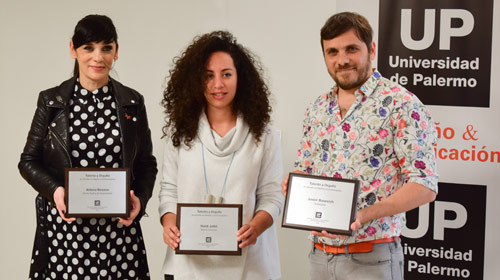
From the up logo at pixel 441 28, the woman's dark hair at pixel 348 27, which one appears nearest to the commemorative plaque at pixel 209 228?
the woman's dark hair at pixel 348 27

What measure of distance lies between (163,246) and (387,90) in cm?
268

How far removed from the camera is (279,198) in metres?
3.03

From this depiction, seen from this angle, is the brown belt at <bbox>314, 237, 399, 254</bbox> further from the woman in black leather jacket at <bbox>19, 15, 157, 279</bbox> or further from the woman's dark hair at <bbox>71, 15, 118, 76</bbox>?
the woman's dark hair at <bbox>71, 15, 118, 76</bbox>

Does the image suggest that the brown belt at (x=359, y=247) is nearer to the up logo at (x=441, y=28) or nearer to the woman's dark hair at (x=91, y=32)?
the woman's dark hair at (x=91, y=32)

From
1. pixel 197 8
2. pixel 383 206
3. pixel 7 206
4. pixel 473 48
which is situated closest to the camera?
pixel 383 206

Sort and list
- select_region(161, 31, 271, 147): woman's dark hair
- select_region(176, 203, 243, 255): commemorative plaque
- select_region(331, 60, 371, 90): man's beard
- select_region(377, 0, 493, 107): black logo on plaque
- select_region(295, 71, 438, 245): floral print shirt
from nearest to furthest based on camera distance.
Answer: select_region(295, 71, 438, 245): floral print shirt
select_region(331, 60, 371, 90): man's beard
select_region(176, 203, 243, 255): commemorative plaque
select_region(161, 31, 271, 147): woman's dark hair
select_region(377, 0, 493, 107): black logo on plaque

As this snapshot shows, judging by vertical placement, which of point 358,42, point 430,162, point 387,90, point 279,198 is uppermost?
point 358,42

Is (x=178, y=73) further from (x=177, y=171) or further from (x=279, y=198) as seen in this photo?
(x=279, y=198)

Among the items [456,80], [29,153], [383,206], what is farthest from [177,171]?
[456,80]

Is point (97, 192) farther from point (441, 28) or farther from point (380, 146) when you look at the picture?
point (441, 28)

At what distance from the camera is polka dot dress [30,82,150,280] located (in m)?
3.04

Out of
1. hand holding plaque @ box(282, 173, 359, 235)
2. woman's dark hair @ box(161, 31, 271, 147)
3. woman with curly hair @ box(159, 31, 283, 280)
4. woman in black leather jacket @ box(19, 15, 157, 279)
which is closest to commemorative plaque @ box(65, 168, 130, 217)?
woman in black leather jacket @ box(19, 15, 157, 279)

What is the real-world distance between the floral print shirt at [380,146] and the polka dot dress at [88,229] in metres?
0.98

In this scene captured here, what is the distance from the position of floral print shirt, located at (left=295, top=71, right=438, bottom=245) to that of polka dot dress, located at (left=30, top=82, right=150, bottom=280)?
983mm
